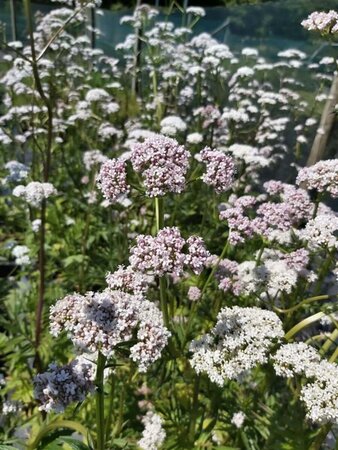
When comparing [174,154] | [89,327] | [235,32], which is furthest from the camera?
[235,32]

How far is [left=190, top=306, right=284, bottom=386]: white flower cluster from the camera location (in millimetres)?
1668

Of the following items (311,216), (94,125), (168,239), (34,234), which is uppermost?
(168,239)

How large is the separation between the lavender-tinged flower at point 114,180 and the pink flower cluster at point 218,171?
0.96 feet

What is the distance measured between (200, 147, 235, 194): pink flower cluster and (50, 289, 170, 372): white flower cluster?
58cm

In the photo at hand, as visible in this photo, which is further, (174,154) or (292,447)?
(292,447)

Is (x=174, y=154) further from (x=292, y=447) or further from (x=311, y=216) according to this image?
(x=292, y=447)

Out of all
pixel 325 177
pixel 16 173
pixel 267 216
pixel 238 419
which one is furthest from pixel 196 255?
pixel 16 173

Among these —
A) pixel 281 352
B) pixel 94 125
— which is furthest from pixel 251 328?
pixel 94 125

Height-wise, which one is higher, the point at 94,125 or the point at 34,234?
the point at 94,125

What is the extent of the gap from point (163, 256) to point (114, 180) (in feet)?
1.34

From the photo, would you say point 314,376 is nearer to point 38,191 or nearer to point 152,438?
point 152,438

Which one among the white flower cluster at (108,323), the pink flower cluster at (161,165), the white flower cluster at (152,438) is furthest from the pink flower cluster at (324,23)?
the white flower cluster at (152,438)

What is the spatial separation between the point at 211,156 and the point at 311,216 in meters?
0.86

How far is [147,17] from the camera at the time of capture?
5809 millimetres
